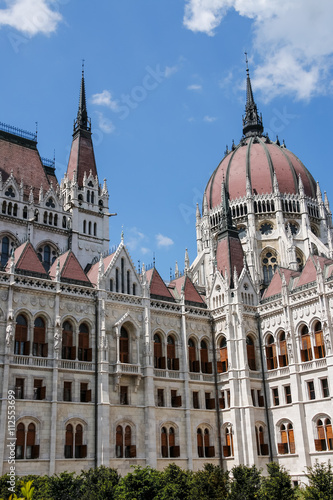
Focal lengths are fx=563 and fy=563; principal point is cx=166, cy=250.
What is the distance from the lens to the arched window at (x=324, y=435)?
3791 cm

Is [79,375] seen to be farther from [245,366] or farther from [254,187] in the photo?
[254,187]

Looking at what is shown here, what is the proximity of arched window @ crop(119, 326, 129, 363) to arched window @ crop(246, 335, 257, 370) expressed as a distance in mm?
9945

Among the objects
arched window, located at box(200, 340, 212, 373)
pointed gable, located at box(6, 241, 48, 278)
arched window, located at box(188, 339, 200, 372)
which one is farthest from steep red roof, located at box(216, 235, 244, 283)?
pointed gable, located at box(6, 241, 48, 278)

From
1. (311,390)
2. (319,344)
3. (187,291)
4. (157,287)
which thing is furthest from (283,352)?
(157,287)

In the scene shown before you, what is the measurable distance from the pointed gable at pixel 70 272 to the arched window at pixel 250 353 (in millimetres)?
13663

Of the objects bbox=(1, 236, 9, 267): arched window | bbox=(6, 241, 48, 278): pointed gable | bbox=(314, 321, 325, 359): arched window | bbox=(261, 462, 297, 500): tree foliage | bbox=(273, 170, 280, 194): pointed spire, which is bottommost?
bbox=(261, 462, 297, 500): tree foliage

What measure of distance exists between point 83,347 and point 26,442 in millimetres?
7228

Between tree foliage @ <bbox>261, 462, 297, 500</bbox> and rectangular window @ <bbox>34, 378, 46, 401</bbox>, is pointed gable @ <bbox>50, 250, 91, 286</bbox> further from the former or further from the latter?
tree foliage @ <bbox>261, 462, 297, 500</bbox>

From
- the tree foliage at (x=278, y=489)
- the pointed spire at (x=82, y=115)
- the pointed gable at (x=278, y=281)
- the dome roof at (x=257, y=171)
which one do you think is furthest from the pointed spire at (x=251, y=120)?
the tree foliage at (x=278, y=489)

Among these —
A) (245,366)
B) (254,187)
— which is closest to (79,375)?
(245,366)

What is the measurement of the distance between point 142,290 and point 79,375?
8.38m

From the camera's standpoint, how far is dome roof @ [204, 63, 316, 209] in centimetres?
6825

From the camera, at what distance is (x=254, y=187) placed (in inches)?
2685

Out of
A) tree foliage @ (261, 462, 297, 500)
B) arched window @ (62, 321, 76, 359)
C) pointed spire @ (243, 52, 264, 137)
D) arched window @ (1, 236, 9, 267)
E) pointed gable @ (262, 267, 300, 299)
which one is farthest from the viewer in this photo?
pointed spire @ (243, 52, 264, 137)
